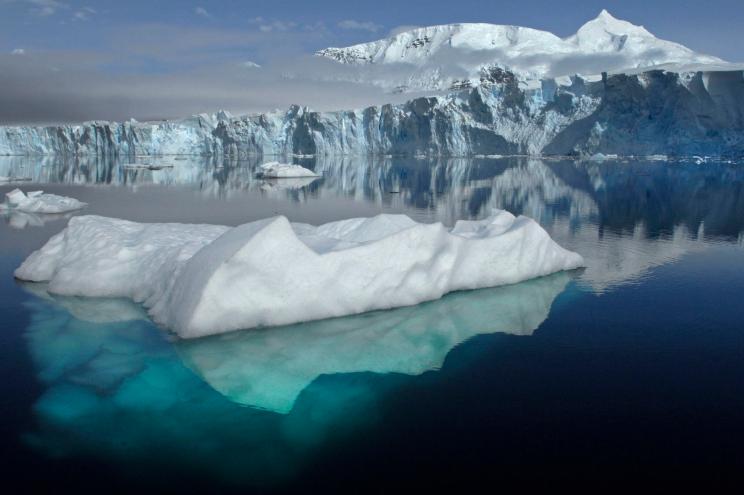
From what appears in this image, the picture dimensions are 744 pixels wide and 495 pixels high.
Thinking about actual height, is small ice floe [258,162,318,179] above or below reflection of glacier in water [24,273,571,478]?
above

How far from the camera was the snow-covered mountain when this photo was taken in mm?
111125

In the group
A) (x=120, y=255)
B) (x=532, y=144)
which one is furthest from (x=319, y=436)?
(x=532, y=144)

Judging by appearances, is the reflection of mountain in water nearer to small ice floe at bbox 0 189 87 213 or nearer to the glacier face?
the glacier face

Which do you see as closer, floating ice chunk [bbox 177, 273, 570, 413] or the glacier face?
floating ice chunk [bbox 177, 273, 570, 413]

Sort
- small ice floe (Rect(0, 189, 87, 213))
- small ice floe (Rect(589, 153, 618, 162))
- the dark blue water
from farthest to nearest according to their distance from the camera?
small ice floe (Rect(589, 153, 618, 162))
small ice floe (Rect(0, 189, 87, 213))
the dark blue water

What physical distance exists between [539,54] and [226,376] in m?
148

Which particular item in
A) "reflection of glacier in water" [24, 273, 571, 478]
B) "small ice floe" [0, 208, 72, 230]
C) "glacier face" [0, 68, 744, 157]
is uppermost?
"glacier face" [0, 68, 744, 157]

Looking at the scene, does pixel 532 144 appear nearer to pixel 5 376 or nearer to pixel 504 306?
pixel 504 306

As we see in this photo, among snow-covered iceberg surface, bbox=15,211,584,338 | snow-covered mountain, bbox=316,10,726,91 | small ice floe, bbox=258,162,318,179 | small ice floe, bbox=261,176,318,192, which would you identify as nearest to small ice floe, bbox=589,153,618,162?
snow-covered mountain, bbox=316,10,726,91

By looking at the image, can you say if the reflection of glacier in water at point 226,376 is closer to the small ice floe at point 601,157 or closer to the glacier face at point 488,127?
the glacier face at point 488,127

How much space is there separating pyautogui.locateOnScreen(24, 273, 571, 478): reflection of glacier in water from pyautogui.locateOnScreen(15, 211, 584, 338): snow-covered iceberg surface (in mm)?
300

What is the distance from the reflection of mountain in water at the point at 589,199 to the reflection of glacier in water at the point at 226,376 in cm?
481

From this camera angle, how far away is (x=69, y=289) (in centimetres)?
1038

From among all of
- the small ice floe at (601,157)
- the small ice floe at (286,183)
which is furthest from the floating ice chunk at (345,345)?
the small ice floe at (601,157)
